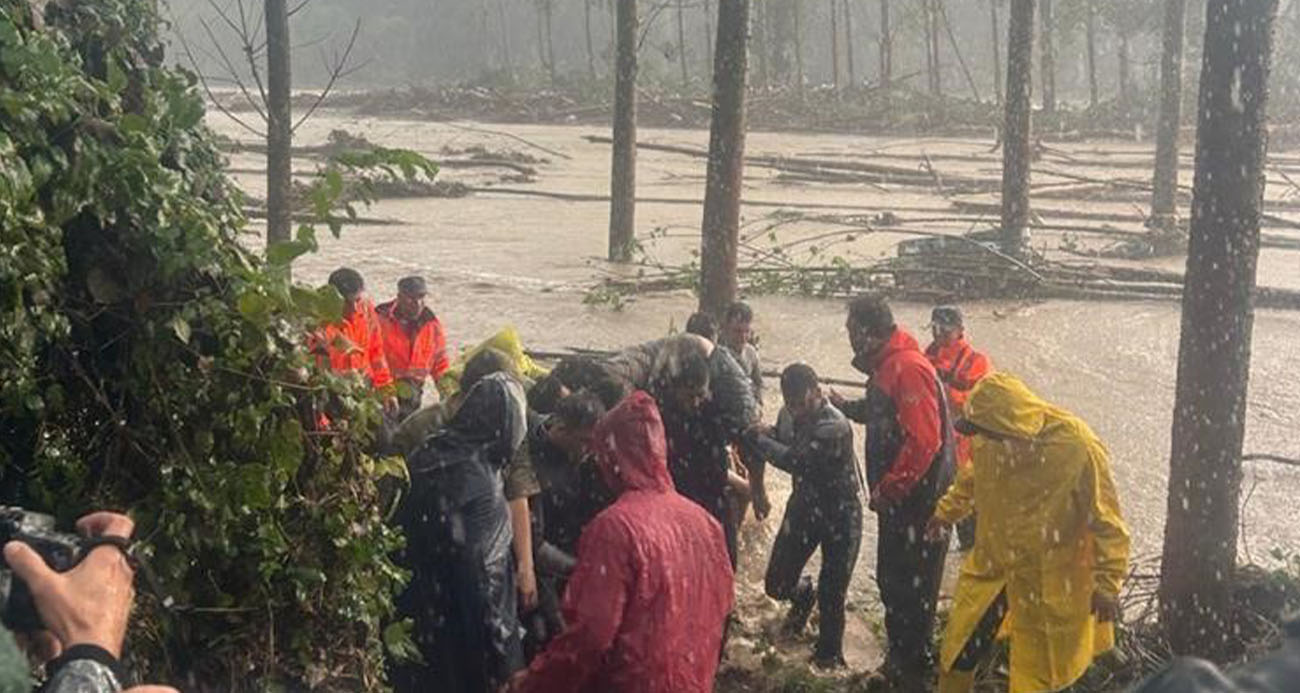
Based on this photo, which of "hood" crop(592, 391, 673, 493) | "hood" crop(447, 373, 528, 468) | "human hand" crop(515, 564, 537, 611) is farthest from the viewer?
"human hand" crop(515, 564, 537, 611)

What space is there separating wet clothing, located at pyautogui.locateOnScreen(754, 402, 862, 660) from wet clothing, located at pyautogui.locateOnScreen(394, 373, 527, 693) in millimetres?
2202

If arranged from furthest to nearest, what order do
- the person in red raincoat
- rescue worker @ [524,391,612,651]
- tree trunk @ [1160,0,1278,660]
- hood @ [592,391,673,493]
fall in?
tree trunk @ [1160,0,1278,660], rescue worker @ [524,391,612,651], hood @ [592,391,673,493], the person in red raincoat

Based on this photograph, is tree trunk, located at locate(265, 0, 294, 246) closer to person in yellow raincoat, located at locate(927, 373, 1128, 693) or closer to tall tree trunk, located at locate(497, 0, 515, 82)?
person in yellow raincoat, located at locate(927, 373, 1128, 693)

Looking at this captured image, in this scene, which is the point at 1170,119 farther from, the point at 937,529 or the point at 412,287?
the point at 937,529

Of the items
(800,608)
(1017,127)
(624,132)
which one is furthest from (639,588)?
(624,132)

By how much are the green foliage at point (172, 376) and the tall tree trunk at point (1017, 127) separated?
12850 millimetres

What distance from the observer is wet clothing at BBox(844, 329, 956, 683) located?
6949mm

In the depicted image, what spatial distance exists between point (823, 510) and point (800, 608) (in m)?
0.80

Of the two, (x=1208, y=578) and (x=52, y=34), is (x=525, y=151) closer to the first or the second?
(x=1208, y=578)

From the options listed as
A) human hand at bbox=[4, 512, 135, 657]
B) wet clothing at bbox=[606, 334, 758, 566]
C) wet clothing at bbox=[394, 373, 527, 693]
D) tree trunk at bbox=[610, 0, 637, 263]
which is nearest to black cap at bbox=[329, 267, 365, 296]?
wet clothing at bbox=[606, 334, 758, 566]

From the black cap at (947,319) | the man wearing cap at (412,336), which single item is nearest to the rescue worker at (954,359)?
the black cap at (947,319)

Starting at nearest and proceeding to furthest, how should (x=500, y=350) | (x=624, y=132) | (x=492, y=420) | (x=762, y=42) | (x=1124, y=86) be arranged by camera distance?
(x=492, y=420) → (x=500, y=350) → (x=624, y=132) → (x=1124, y=86) → (x=762, y=42)

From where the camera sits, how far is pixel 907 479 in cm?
A: 698

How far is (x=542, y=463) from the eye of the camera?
6109 mm
